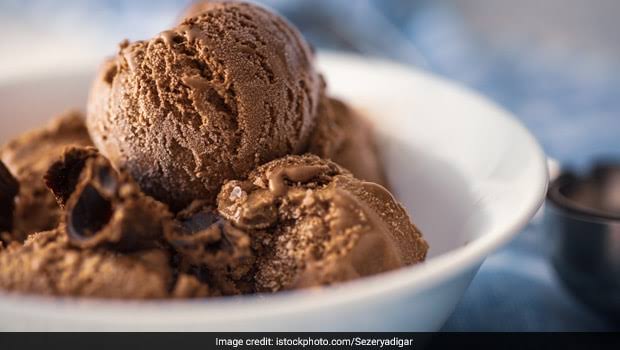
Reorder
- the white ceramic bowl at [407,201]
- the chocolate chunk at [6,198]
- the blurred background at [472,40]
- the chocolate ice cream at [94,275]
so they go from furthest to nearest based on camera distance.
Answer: the blurred background at [472,40]
the chocolate chunk at [6,198]
the chocolate ice cream at [94,275]
the white ceramic bowl at [407,201]

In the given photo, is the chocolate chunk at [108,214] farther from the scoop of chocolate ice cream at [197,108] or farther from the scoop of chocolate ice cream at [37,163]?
the scoop of chocolate ice cream at [37,163]

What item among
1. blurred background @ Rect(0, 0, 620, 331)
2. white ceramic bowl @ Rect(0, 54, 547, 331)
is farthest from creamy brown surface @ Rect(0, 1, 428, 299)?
blurred background @ Rect(0, 0, 620, 331)

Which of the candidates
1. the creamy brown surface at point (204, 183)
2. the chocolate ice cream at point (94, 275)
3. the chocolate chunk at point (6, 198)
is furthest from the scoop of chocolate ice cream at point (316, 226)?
the chocolate chunk at point (6, 198)

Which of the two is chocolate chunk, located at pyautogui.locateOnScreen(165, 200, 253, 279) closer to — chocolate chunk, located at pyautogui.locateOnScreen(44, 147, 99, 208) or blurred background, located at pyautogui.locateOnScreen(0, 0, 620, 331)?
chocolate chunk, located at pyautogui.locateOnScreen(44, 147, 99, 208)

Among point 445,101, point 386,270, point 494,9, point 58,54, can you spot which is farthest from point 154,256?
point 494,9

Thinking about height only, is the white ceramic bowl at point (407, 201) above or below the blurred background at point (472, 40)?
above

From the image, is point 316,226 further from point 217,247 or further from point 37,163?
point 37,163
